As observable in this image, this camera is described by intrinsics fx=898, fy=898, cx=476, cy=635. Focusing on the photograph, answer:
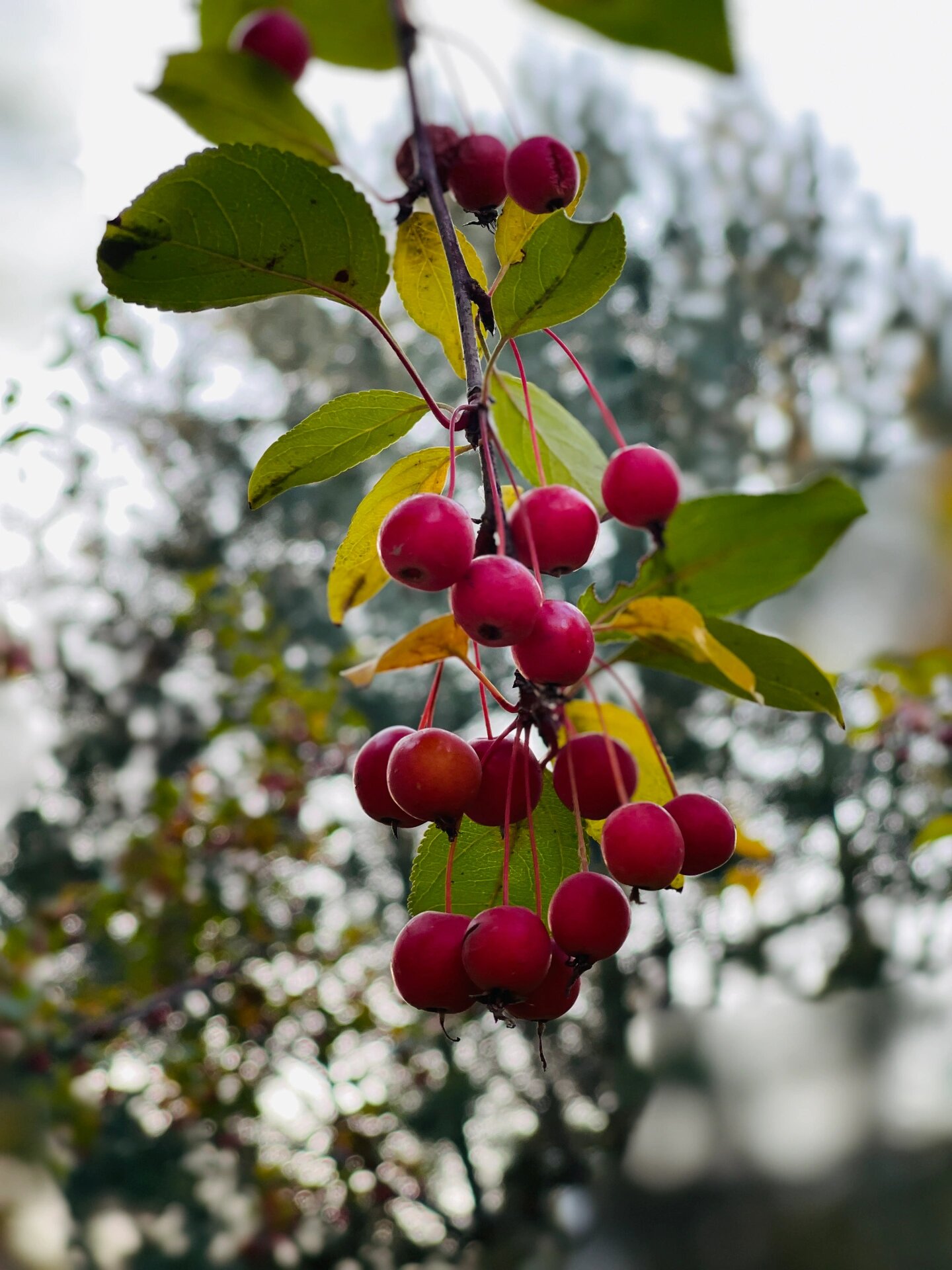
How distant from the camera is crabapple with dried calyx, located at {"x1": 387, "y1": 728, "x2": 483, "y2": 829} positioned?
0.38 meters

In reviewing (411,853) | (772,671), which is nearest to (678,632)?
(772,671)

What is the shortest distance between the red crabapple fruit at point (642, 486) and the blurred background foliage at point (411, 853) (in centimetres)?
206

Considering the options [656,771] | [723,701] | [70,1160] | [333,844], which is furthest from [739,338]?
[70,1160]

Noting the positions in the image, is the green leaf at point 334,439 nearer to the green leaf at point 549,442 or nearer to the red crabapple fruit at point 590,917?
the green leaf at point 549,442

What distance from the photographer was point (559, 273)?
17.1 inches

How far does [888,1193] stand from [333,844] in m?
2.35

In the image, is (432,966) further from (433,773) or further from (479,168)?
(479,168)

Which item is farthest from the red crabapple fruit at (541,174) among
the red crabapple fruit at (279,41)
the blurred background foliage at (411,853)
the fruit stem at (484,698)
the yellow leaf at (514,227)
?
the blurred background foliage at (411,853)

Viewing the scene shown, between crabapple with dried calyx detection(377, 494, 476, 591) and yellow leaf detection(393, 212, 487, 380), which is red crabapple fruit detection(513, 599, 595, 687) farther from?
yellow leaf detection(393, 212, 487, 380)

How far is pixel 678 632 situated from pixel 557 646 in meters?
0.06

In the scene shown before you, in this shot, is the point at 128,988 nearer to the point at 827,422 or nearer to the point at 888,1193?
the point at 888,1193

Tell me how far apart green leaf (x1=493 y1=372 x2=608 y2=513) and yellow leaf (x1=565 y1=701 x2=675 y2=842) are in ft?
0.38

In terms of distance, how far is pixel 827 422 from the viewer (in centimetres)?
356

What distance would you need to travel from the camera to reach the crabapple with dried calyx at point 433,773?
380 millimetres
